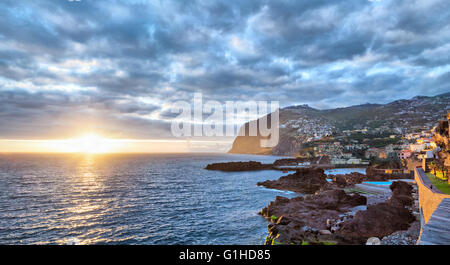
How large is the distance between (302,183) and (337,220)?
3354 centimetres

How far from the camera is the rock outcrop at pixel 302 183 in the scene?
51.4 metres

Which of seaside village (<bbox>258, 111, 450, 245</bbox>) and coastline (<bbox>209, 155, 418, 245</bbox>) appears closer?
seaside village (<bbox>258, 111, 450, 245</bbox>)

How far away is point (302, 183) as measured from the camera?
56000mm

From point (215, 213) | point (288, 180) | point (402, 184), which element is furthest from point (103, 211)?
point (402, 184)

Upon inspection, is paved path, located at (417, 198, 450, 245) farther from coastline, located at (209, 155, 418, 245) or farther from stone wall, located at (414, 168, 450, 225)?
coastline, located at (209, 155, 418, 245)

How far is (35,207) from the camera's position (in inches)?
1310

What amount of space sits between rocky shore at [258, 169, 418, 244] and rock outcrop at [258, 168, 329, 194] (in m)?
17.1

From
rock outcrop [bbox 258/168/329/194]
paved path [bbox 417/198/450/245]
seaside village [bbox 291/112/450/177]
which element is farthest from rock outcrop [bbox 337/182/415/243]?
seaside village [bbox 291/112/450/177]

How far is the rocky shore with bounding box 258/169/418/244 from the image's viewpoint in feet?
61.6

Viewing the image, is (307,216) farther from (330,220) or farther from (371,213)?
(371,213)

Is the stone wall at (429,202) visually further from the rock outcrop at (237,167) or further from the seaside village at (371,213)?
the rock outcrop at (237,167)

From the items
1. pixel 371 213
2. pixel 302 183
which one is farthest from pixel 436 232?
pixel 302 183
